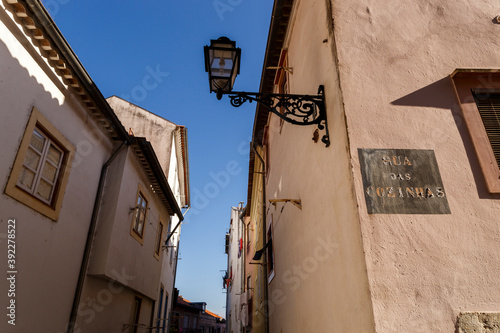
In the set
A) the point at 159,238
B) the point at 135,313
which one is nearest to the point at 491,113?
the point at 135,313

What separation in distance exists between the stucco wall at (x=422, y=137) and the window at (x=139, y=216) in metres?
6.96

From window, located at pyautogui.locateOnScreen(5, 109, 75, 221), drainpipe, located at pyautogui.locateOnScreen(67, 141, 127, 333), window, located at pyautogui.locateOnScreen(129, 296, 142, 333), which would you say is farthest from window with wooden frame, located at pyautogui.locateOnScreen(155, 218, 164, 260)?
window, located at pyautogui.locateOnScreen(5, 109, 75, 221)

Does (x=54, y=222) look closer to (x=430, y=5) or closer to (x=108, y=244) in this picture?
(x=108, y=244)

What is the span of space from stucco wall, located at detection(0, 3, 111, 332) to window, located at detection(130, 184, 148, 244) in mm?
1948

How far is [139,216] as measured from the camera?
9.81 meters

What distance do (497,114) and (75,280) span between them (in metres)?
7.10

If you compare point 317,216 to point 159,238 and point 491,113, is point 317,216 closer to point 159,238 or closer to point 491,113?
point 491,113

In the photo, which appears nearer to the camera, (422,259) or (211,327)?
(422,259)

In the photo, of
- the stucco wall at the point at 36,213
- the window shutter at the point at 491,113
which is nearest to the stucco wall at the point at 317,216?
the window shutter at the point at 491,113

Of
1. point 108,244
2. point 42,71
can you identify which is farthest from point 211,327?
point 42,71

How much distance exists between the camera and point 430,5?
445cm

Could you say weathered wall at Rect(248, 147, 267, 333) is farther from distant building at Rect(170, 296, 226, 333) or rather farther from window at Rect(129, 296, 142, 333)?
distant building at Rect(170, 296, 226, 333)

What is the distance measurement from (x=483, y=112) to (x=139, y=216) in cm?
847

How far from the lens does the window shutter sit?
144 inches
